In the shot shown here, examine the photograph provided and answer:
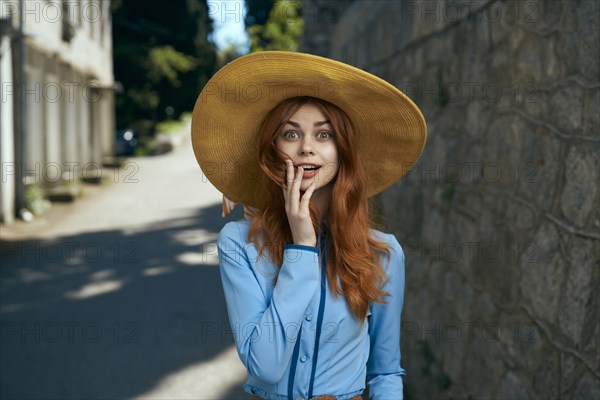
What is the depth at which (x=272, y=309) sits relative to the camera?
5.76ft

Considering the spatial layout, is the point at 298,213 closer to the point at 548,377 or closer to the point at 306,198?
the point at 306,198

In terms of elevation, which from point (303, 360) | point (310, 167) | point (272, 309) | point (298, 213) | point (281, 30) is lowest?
point (303, 360)

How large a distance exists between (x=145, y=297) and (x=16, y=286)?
1361 mm

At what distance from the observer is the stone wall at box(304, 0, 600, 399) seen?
263cm

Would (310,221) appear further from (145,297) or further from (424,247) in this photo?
(145,297)

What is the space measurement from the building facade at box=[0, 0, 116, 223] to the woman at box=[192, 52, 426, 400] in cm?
943

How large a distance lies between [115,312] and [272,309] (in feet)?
15.0

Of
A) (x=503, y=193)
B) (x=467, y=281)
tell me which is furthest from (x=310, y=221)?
(x=467, y=281)

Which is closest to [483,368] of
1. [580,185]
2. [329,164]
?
[580,185]

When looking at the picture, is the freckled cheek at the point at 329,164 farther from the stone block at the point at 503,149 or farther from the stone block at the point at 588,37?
the stone block at the point at 503,149

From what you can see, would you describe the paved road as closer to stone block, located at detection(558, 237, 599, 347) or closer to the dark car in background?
stone block, located at detection(558, 237, 599, 347)

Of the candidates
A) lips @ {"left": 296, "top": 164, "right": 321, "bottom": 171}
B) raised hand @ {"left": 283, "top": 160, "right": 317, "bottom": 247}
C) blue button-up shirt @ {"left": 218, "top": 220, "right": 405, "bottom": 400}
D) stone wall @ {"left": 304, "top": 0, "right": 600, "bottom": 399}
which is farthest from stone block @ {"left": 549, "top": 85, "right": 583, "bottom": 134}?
raised hand @ {"left": 283, "top": 160, "right": 317, "bottom": 247}

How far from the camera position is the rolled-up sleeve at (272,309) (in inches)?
68.2

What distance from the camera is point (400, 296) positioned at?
198 cm
